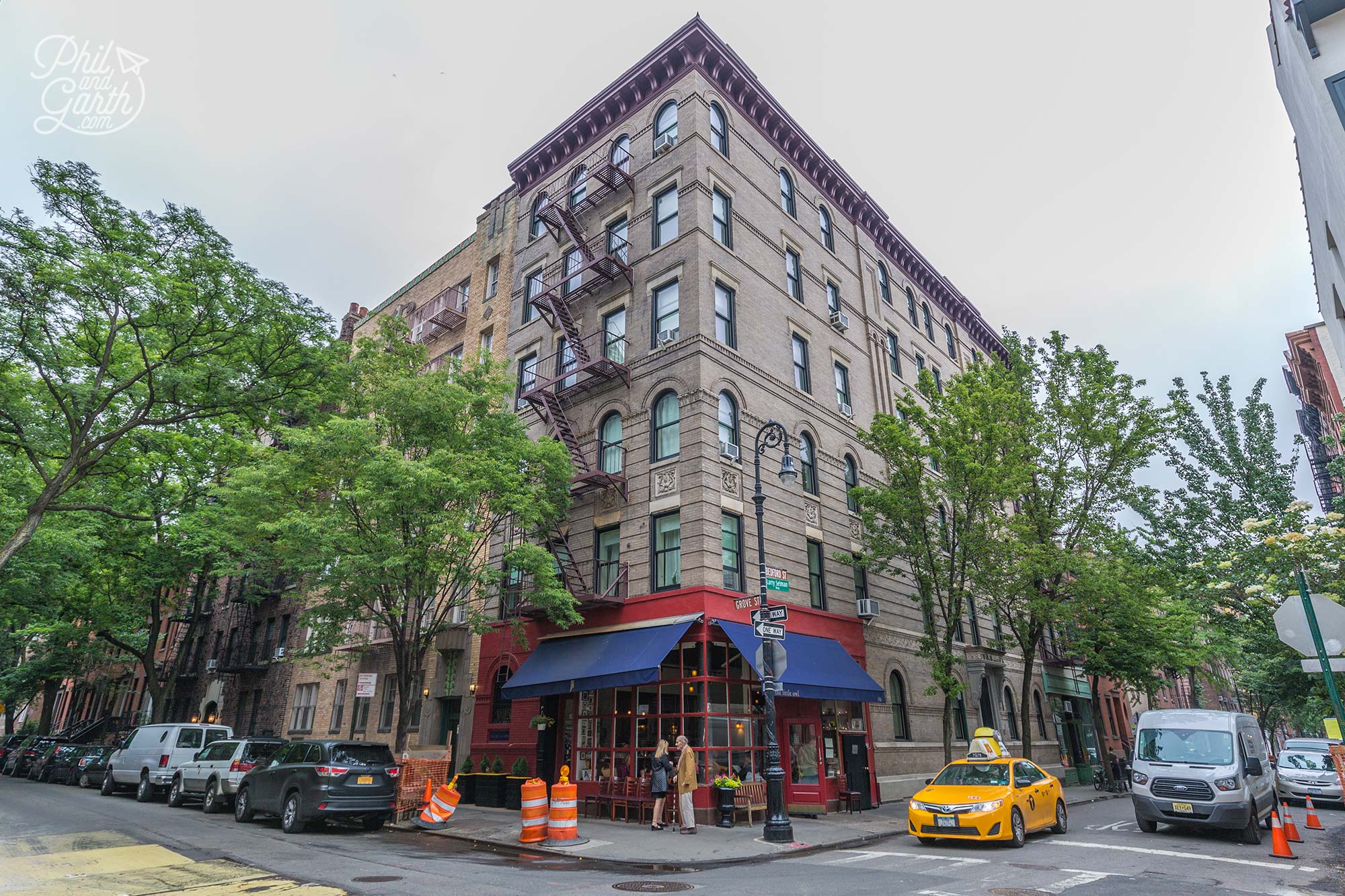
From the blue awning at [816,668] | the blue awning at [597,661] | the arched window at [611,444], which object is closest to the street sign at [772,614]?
the blue awning at [816,668]

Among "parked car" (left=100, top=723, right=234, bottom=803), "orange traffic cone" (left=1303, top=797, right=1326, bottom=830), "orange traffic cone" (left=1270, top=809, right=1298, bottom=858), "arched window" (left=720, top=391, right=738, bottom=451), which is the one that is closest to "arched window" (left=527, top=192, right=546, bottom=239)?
"arched window" (left=720, top=391, right=738, bottom=451)

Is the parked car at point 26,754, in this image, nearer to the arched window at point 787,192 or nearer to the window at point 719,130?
the window at point 719,130

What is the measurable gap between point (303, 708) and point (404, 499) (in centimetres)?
1890

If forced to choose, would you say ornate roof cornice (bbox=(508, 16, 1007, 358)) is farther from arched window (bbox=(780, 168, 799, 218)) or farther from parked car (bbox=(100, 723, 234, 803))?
parked car (bbox=(100, 723, 234, 803))

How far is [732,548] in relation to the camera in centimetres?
1908

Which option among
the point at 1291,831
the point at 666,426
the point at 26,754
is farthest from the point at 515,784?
the point at 26,754

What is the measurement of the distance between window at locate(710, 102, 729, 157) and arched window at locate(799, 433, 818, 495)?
9.76 m

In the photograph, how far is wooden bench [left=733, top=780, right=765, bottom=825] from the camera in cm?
1611

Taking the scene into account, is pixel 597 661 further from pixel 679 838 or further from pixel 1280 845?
pixel 1280 845

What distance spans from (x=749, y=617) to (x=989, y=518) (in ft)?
27.6

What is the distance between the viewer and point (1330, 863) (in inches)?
431

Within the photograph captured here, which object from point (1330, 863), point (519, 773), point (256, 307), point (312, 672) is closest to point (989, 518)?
point (1330, 863)

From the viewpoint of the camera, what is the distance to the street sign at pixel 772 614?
46.7ft

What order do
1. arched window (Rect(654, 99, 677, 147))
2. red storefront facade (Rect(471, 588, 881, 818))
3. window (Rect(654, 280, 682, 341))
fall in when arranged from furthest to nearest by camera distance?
arched window (Rect(654, 99, 677, 147)), window (Rect(654, 280, 682, 341)), red storefront facade (Rect(471, 588, 881, 818))
